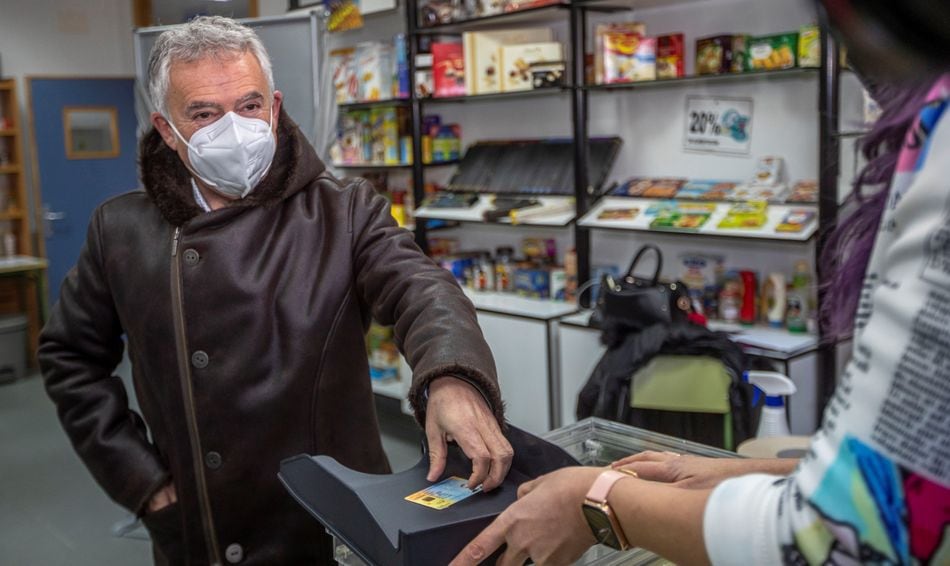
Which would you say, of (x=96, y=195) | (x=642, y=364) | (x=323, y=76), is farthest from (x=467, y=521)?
(x=96, y=195)

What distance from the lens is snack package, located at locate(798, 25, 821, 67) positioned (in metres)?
3.28

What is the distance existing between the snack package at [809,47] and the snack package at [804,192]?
489mm

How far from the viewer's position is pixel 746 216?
140 inches

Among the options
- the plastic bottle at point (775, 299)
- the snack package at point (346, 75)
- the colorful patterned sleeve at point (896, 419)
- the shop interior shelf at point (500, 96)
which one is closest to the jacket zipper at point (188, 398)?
the colorful patterned sleeve at point (896, 419)

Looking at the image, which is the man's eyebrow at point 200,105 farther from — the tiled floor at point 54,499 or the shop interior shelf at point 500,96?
the shop interior shelf at point 500,96

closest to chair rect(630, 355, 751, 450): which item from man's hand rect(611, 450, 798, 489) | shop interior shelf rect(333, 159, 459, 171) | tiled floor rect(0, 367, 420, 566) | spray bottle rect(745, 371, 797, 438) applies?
spray bottle rect(745, 371, 797, 438)

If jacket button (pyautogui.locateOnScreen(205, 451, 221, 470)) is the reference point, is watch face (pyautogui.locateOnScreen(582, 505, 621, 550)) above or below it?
above

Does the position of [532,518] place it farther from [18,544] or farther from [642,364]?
[18,544]

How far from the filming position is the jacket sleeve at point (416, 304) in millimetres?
1322

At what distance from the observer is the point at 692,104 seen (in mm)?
4016

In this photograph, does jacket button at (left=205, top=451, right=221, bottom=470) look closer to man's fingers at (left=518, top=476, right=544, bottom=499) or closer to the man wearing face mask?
the man wearing face mask

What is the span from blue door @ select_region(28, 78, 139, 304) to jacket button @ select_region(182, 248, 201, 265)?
261 inches

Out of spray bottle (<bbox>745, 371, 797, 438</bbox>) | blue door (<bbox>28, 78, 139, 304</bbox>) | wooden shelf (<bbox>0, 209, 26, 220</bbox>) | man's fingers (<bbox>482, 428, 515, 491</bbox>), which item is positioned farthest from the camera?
blue door (<bbox>28, 78, 139, 304</bbox>)

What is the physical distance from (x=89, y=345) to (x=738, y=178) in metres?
2.93
